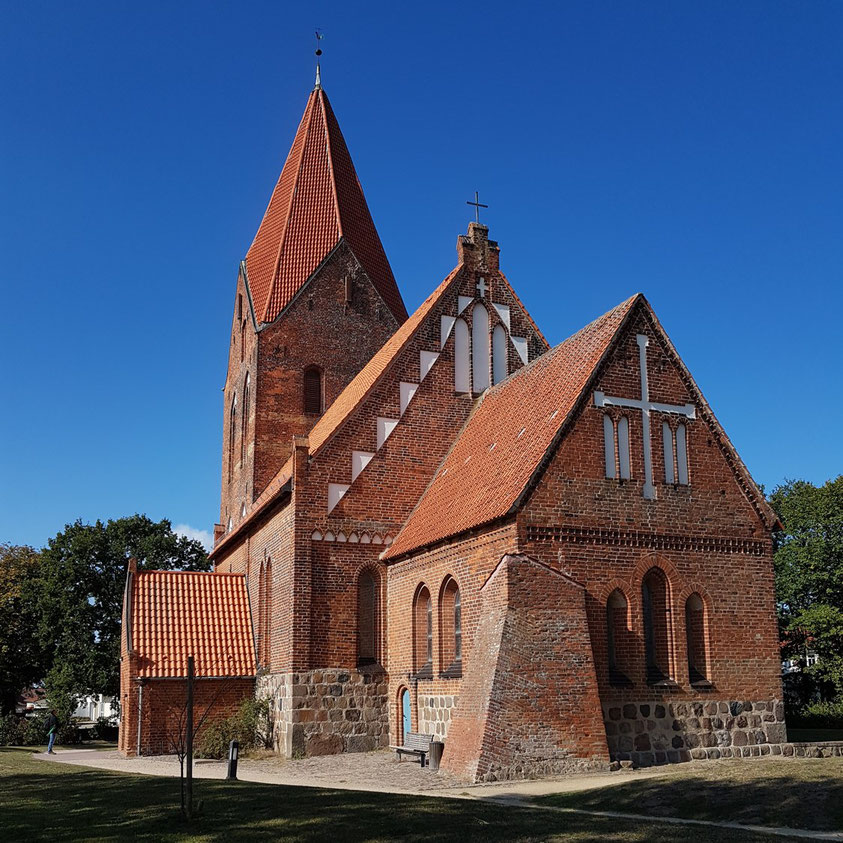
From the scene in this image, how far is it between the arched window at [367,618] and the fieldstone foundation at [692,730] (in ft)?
20.8

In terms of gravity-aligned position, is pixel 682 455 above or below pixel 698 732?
above

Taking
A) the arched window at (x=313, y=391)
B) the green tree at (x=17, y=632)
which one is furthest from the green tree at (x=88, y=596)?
the arched window at (x=313, y=391)

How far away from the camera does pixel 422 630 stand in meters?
19.7

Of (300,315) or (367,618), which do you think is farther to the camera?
(300,315)

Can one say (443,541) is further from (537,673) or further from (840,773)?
(840,773)

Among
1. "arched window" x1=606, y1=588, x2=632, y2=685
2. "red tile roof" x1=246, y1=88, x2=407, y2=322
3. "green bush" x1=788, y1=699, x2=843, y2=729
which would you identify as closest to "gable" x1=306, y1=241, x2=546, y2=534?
"arched window" x1=606, y1=588, x2=632, y2=685

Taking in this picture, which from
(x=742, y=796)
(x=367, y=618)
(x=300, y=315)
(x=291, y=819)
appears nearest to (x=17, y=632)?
(x=300, y=315)

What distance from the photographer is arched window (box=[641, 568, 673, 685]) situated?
17078mm

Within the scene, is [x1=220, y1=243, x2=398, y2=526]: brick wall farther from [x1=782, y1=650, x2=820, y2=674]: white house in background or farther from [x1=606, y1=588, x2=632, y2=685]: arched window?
[x1=782, y1=650, x2=820, y2=674]: white house in background

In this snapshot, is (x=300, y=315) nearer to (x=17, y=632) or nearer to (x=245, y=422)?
(x=245, y=422)

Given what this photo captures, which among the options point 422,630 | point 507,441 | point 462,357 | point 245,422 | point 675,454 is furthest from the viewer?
point 245,422

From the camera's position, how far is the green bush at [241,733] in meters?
20.8

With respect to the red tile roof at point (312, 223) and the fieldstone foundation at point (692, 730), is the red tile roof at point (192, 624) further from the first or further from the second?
the fieldstone foundation at point (692, 730)

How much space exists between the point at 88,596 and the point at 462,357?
23808 millimetres
